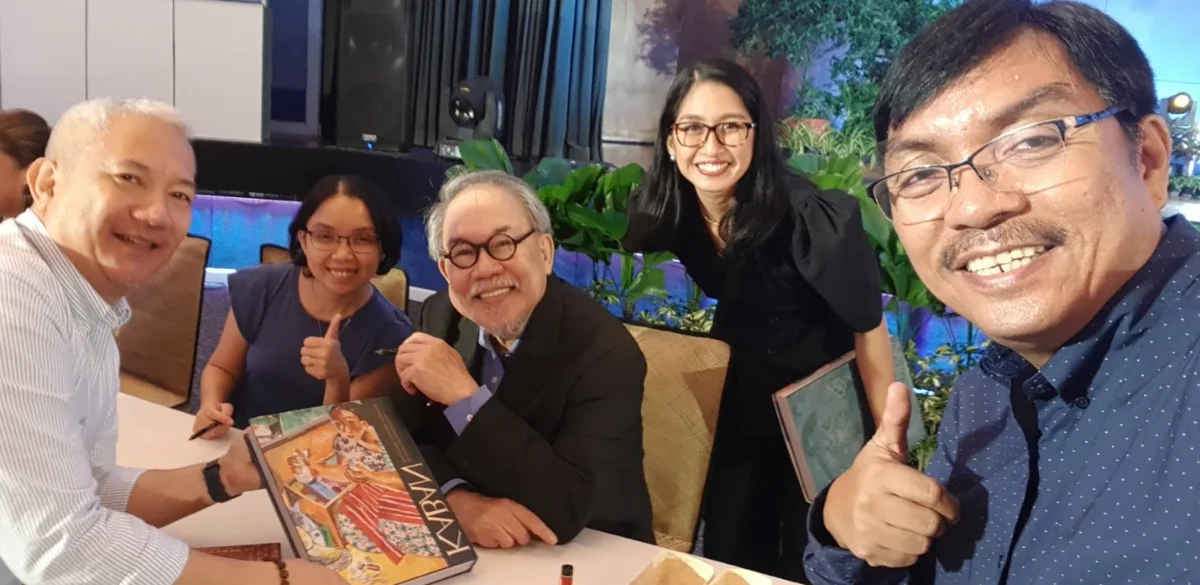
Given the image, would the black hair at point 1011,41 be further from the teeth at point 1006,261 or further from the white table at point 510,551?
the white table at point 510,551

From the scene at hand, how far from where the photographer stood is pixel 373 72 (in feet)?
15.6

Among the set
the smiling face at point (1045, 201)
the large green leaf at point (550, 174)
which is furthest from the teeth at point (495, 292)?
the large green leaf at point (550, 174)

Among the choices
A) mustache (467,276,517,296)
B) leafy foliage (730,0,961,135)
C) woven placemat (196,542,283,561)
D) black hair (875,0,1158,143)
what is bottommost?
woven placemat (196,542,283,561)

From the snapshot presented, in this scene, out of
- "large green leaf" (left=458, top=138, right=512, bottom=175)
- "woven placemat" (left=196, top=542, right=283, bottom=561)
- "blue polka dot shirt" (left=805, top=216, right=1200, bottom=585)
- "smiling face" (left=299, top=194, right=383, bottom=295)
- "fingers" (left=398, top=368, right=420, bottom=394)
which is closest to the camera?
"blue polka dot shirt" (left=805, top=216, right=1200, bottom=585)

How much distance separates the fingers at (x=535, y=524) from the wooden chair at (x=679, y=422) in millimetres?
563

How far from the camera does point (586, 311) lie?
1.59 meters

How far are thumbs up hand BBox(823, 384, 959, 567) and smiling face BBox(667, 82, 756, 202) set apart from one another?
98 cm

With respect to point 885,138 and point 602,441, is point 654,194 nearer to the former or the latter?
point 602,441

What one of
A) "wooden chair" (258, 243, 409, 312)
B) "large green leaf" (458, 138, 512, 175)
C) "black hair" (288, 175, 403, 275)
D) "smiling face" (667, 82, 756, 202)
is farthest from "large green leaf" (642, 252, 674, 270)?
"black hair" (288, 175, 403, 275)

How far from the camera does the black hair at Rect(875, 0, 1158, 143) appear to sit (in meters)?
0.80

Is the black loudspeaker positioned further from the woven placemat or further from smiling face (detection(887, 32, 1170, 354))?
smiling face (detection(887, 32, 1170, 354))

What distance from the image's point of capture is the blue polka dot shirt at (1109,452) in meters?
0.77

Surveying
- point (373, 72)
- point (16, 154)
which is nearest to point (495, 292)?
point (16, 154)

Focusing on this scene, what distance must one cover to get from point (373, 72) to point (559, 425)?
380cm
